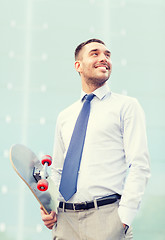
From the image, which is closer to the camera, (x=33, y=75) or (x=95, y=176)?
(x=95, y=176)

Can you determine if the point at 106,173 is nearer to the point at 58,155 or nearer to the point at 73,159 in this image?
the point at 73,159

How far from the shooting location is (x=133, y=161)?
130cm

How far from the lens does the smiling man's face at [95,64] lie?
1.50 meters

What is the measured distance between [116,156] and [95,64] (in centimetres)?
46

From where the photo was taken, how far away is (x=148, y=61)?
3145 mm

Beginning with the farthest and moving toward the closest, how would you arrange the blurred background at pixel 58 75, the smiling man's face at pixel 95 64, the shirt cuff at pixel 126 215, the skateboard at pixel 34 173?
the blurred background at pixel 58 75 → the smiling man's face at pixel 95 64 → the skateboard at pixel 34 173 → the shirt cuff at pixel 126 215

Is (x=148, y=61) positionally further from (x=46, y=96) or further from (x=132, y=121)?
(x=132, y=121)

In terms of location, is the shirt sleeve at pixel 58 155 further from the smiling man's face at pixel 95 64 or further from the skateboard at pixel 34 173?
the smiling man's face at pixel 95 64

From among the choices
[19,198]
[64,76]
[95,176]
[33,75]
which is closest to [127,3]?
[64,76]

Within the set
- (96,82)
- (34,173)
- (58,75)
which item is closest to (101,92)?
(96,82)

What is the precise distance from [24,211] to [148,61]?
5.98 ft

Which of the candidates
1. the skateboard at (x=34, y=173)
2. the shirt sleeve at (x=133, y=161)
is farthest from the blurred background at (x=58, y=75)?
the shirt sleeve at (x=133, y=161)

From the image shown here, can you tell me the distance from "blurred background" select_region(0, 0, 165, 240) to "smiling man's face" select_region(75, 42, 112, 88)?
1.43 m

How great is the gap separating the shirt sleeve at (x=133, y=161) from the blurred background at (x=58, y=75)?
1613 millimetres
